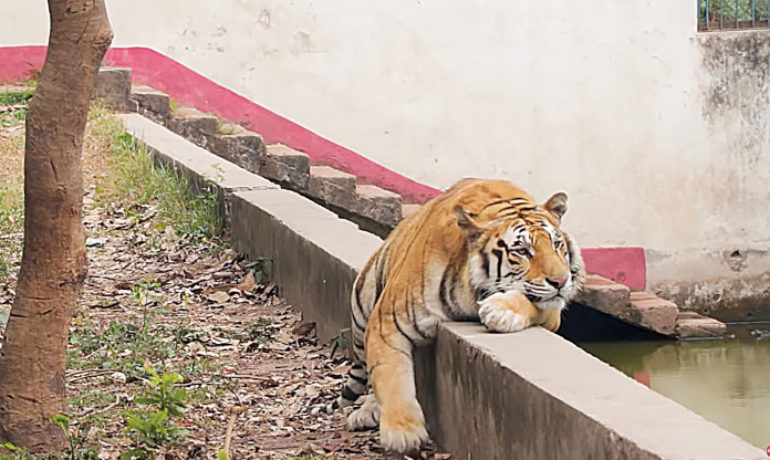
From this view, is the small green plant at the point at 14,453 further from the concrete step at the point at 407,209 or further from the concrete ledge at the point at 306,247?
the concrete step at the point at 407,209

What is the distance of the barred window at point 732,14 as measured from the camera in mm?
11773

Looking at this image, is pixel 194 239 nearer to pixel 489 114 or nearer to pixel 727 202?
pixel 489 114

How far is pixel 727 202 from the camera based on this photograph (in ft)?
39.3

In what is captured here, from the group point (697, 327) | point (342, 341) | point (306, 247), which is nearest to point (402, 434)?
point (342, 341)

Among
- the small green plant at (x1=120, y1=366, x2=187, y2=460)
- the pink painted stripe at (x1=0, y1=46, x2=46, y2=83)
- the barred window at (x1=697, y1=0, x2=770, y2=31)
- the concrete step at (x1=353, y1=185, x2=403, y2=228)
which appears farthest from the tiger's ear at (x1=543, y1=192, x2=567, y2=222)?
the barred window at (x1=697, y1=0, x2=770, y2=31)

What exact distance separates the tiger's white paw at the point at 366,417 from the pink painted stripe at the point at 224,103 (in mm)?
6633

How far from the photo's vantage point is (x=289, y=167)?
413 inches

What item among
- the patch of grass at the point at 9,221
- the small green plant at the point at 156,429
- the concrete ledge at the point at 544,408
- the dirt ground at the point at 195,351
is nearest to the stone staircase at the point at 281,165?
the dirt ground at the point at 195,351

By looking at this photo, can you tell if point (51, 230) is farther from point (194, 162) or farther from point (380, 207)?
point (380, 207)

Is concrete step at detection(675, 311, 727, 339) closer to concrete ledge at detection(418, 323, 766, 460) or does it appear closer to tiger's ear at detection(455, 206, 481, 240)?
concrete ledge at detection(418, 323, 766, 460)

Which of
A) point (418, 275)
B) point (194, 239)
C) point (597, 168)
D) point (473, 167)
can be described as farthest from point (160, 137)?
point (418, 275)

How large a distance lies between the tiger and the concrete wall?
6684 mm

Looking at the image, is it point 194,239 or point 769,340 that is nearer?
point 194,239

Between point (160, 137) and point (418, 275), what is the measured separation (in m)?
5.98
